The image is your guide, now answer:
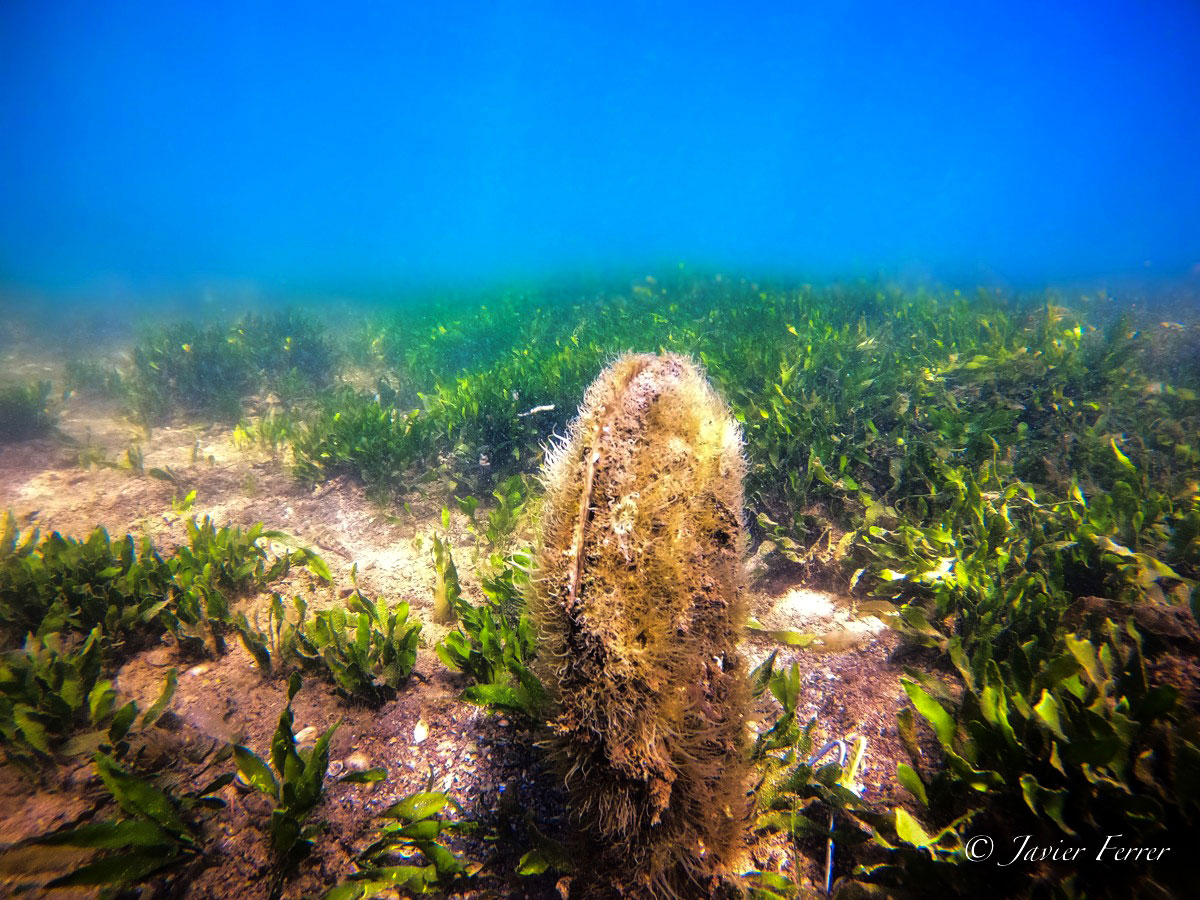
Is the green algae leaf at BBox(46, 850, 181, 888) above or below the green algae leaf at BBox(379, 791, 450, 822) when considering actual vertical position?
above

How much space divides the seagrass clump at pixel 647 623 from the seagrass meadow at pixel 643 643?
0.05 ft

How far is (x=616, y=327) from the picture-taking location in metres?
9.70

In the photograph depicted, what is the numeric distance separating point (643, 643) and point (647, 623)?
62mm

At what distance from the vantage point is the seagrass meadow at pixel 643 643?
5.19 feet

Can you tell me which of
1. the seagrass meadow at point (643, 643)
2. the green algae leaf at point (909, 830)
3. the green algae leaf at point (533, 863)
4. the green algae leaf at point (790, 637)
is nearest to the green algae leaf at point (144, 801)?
the seagrass meadow at point (643, 643)

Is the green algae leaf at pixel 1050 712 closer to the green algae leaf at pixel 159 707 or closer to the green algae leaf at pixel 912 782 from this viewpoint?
the green algae leaf at pixel 912 782

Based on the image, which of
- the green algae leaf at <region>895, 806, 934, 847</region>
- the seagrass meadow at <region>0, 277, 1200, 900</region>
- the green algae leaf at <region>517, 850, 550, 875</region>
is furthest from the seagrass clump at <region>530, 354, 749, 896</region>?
the green algae leaf at <region>895, 806, 934, 847</region>

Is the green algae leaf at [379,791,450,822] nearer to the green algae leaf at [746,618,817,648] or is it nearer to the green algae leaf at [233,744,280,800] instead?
the green algae leaf at [233,744,280,800]

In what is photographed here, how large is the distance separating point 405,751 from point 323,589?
7.35ft

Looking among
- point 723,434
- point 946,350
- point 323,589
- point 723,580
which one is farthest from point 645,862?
point 946,350

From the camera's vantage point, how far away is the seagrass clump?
1399 millimetres

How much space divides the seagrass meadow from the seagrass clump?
14 millimetres

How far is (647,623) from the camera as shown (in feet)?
4.67

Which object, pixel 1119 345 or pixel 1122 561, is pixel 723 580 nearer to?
pixel 1122 561
